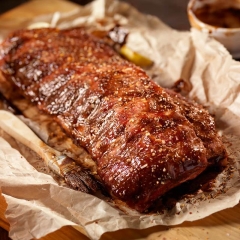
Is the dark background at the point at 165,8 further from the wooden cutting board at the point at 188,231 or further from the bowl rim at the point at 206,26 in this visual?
the wooden cutting board at the point at 188,231

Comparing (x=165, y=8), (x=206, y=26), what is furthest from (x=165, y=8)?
(x=206, y=26)

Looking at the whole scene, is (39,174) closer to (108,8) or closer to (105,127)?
(105,127)

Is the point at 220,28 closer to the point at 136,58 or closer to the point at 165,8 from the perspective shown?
the point at 136,58

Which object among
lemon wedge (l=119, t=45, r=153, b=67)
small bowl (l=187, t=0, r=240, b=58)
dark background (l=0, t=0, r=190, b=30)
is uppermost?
small bowl (l=187, t=0, r=240, b=58)

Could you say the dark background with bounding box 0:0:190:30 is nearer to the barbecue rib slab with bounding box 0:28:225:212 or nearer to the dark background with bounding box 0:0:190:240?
the dark background with bounding box 0:0:190:240

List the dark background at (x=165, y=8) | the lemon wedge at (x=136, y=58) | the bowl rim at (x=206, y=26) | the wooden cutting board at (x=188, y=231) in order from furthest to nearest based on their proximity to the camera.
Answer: the dark background at (x=165, y=8), the lemon wedge at (x=136, y=58), the bowl rim at (x=206, y=26), the wooden cutting board at (x=188, y=231)

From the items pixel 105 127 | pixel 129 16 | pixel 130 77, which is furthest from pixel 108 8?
pixel 105 127

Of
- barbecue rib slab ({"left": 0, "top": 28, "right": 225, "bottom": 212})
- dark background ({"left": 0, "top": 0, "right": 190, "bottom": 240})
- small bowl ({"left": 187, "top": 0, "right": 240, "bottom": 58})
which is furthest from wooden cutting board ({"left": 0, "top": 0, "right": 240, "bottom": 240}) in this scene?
dark background ({"left": 0, "top": 0, "right": 190, "bottom": 240})

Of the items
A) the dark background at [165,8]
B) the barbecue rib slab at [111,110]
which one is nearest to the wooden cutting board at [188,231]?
the barbecue rib slab at [111,110]
